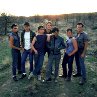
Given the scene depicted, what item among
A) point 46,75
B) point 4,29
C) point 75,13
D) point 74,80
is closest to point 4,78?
point 46,75

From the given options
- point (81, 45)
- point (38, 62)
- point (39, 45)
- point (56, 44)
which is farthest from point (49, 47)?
point (81, 45)

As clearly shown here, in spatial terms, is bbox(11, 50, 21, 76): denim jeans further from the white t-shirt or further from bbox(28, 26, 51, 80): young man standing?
bbox(28, 26, 51, 80): young man standing

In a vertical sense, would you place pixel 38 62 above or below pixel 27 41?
below

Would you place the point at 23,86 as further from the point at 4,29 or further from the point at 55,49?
the point at 4,29

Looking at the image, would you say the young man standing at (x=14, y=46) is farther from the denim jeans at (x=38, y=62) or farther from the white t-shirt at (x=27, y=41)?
the denim jeans at (x=38, y=62)

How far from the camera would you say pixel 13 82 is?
11750 mm

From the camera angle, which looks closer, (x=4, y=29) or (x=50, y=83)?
(x=50, y=83)

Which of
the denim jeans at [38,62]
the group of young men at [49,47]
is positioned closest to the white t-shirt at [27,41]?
the group of young men at [49,47]

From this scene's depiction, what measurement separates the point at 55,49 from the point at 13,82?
2.23 m

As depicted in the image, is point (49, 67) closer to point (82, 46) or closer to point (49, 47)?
point (49, 47)

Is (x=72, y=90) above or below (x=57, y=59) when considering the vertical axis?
below

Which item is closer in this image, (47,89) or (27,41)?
(47,89)

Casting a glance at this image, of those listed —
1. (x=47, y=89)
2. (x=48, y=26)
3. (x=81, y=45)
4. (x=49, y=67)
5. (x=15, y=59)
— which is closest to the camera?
(x=47, y=89)

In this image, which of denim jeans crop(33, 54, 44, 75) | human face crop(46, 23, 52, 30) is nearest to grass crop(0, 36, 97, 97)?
denim jeans crop(33, 54, 44, 75)
